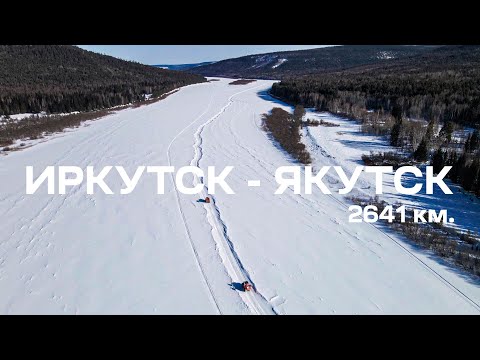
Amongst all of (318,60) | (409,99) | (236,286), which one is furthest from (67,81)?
(318,60)

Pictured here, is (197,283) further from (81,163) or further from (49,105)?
(49,105)

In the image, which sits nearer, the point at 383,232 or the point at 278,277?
the point at 278,277

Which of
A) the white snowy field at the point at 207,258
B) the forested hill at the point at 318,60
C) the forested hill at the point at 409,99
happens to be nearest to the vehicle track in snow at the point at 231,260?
the white snowy field at the point at 207,258

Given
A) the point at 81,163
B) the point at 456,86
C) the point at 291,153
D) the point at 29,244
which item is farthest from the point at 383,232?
the point at 456,86

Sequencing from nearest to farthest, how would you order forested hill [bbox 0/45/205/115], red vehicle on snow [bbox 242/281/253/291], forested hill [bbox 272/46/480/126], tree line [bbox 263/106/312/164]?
red vehicle on snow [bbox 242/281/253/291]
tree line [bbox 263/106/312/164]
forested hill [bbox 272/46/480/126]
forested hill [bbox 0/45/205/115]

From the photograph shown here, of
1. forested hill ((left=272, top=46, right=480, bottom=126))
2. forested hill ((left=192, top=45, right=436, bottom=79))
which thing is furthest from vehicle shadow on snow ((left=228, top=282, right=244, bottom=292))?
forested hill ((left=192, top=45, right=436, bottom=79))

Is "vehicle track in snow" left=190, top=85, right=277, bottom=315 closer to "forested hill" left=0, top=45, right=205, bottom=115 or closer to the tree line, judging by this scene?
the tree line
